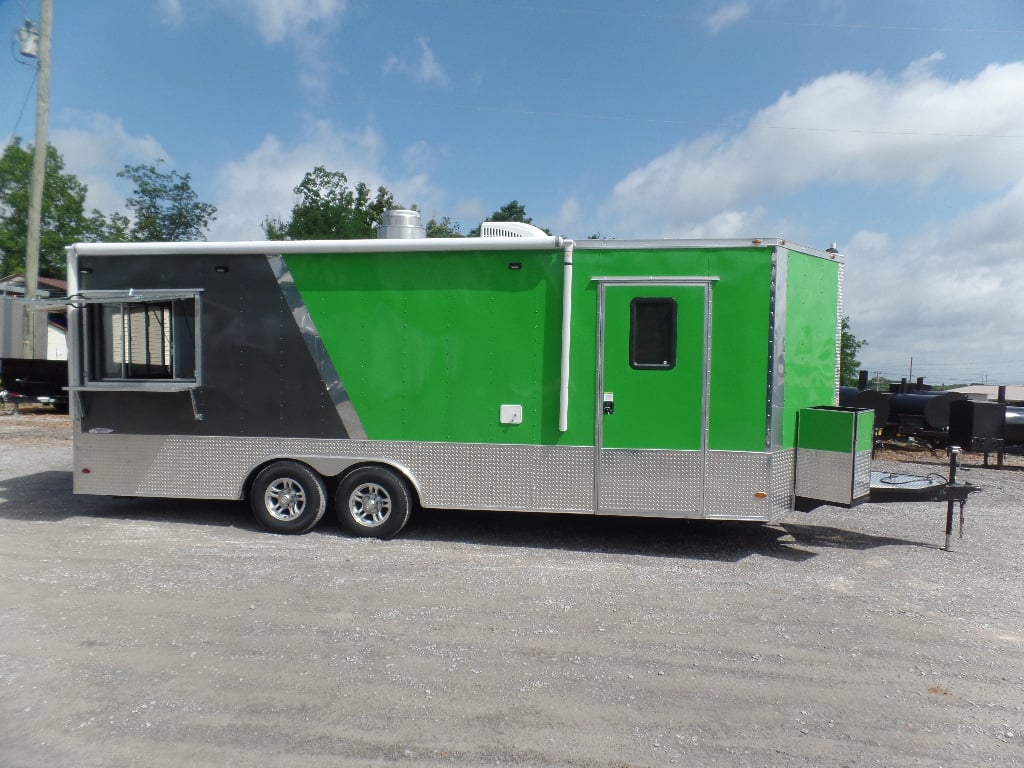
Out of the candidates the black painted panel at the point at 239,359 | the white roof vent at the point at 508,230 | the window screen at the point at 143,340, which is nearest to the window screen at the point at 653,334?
the white roof vent at the point at 508,230

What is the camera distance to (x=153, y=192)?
118 ft

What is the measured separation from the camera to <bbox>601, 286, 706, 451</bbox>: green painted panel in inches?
240

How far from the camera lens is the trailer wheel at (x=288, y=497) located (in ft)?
21.9

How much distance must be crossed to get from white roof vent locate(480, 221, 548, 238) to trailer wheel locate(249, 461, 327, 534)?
288 centimetres

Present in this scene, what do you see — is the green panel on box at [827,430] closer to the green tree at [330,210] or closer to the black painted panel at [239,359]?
the black painted panel at [239,359]

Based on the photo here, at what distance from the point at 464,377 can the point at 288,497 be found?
2.10m

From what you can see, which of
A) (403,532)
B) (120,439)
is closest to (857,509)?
(403,532)

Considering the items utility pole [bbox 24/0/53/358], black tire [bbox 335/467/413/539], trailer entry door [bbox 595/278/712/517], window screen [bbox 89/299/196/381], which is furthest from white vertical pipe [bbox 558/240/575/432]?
utility pole [bbox 24/0/53/358]

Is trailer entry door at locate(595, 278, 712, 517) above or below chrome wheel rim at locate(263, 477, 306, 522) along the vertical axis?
above

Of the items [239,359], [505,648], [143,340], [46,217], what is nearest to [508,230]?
[239,359]

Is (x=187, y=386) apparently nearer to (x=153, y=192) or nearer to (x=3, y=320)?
(x=3, y=320)

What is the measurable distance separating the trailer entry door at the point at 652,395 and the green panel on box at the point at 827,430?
99cm

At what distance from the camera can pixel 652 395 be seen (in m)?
6.15

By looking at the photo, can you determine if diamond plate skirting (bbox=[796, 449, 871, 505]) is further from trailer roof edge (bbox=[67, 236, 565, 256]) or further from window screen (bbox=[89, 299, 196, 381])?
window screen (bbox=[89, 299, 196, 381])
